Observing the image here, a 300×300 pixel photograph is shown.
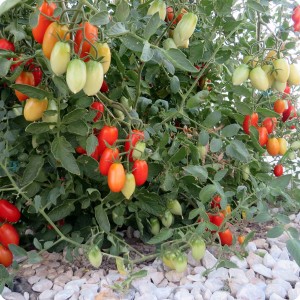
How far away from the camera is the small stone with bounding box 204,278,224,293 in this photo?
41.8 inches

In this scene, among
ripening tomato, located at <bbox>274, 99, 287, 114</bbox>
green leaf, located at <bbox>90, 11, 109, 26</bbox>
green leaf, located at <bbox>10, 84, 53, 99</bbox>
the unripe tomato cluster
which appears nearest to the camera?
green leaf, located at <bbox>90, 11, 109, 26</bbox>

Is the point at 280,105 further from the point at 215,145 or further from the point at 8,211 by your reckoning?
the point at 8,211

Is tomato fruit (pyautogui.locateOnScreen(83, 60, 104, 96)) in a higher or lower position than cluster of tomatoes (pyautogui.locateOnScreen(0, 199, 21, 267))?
higher

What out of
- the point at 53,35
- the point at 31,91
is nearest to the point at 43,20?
the point at 53,35

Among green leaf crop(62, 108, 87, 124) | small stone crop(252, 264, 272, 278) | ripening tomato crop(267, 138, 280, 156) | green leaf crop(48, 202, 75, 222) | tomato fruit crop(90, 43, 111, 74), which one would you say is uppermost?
tomato fruit crop(90, 43, 111, 74)

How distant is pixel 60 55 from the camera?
2.34ft

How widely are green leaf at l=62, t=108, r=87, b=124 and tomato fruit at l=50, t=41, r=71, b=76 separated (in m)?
0.18

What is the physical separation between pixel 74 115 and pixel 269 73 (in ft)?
1.56

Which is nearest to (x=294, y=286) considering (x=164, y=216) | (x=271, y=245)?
(x=271, y=245)

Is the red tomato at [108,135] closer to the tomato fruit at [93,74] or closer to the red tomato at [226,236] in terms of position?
the tomato fruit at [93,74]

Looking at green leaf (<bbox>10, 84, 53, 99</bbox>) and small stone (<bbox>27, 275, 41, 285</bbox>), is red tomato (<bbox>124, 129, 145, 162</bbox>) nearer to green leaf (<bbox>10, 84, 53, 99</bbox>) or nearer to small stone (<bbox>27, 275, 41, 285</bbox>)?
green leaf (<bbox>10, 84, 53, 99</bbox>)

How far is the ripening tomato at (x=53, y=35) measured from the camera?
73 cm

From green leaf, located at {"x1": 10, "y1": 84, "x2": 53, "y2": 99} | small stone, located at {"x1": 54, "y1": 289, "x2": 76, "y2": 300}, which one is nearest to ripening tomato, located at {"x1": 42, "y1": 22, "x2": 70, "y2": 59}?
green leaf, located at {"x1": 10, "y1": 84, "x2": 53, "y2": 99}

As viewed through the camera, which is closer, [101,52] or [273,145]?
[101,52]
